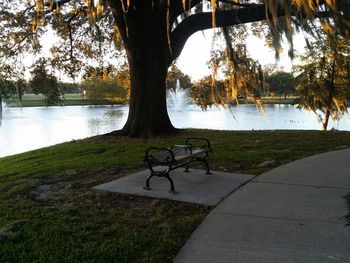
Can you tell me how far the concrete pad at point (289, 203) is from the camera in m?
4.54

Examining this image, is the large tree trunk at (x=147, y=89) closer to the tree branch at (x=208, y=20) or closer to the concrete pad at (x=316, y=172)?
the tree branch at (x=208, y=20)

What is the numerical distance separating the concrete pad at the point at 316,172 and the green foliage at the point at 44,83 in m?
10.4

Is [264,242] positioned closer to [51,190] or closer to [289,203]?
[289,203]

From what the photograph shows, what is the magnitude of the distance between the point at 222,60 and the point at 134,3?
161 inches

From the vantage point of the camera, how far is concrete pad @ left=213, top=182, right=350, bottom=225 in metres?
4.54

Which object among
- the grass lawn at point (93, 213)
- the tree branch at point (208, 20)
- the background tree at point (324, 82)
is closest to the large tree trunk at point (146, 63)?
the tree branch at point (208, 20)

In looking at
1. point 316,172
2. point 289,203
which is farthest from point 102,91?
point 289,203

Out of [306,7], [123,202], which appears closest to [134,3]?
[306,7]

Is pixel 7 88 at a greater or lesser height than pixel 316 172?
A: greater

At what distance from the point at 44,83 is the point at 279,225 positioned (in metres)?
12.9

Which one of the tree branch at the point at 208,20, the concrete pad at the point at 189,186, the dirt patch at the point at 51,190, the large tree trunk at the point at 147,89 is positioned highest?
the tree branch at the point at 208,20

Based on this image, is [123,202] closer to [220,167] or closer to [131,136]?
[220,167]

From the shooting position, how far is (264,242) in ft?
12.3

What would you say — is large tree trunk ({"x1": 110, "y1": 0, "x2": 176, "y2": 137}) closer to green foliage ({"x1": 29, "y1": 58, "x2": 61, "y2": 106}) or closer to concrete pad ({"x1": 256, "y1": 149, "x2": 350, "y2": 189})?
green foliage ({"x1": 29, "y1": 58, "x2": 61, "y2": 106})
